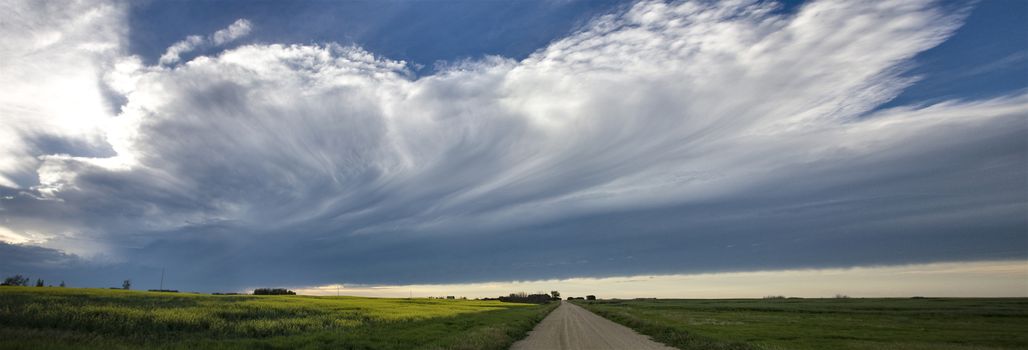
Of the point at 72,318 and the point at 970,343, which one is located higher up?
the point at 72,318

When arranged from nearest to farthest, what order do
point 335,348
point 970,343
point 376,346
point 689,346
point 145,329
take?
point 335,348 < point 376,346 < point 145,329 < point 689,346 < point 970,343

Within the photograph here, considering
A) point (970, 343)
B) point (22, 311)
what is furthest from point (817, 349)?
point (22, 311)

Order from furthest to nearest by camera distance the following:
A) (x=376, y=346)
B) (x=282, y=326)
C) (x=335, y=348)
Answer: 1. (x=282, y=326)
2. (x=376, y=346)
3. (x=335, y=348)

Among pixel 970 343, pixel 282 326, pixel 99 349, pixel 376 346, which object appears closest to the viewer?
pixel 99 349

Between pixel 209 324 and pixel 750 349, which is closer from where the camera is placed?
pixel 750 349

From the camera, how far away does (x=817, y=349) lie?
28.9m

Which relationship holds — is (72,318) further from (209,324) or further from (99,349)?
(99,349)

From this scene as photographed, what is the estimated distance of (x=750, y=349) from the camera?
2653 cm

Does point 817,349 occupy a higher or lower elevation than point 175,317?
lower

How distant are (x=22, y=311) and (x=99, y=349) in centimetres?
1714

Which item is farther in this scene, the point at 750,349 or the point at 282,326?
the point at 282,326

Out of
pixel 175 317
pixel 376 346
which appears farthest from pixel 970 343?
pixel 175 317

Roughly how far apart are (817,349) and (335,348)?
28.2 meters

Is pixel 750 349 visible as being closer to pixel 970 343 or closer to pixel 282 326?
pixel 970 343
